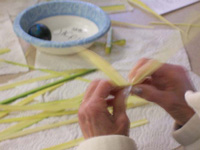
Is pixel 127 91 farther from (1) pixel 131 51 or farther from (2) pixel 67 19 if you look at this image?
(2) pixel 67 19

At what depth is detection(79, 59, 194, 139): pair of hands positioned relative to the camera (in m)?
0.43

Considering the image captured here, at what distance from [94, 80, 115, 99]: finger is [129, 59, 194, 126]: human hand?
2.2 inches

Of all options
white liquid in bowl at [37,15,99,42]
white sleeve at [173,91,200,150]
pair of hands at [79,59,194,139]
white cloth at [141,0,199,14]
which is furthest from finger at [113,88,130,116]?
white cloth at [141,0,199,14]

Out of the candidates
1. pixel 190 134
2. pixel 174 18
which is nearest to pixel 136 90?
pixel 190 134

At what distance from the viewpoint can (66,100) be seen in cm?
66

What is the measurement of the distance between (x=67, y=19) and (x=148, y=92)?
52cm

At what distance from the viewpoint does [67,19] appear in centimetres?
90

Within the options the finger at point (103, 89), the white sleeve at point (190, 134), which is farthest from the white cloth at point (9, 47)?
the white sleeve at point (190, 134)

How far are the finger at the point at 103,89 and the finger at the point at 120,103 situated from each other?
1.0 inches

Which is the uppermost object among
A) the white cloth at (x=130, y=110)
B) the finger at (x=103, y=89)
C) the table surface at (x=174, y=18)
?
the finger at (x=103, y=89)

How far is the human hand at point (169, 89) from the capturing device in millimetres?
490

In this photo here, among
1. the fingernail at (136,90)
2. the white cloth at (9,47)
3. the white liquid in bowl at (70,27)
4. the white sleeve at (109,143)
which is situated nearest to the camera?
the white sleeve at (109,143)

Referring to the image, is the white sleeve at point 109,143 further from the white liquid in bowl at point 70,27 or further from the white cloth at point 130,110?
the white liquid in bowl at point 70,27

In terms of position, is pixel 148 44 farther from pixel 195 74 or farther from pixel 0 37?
pixel 0 37
